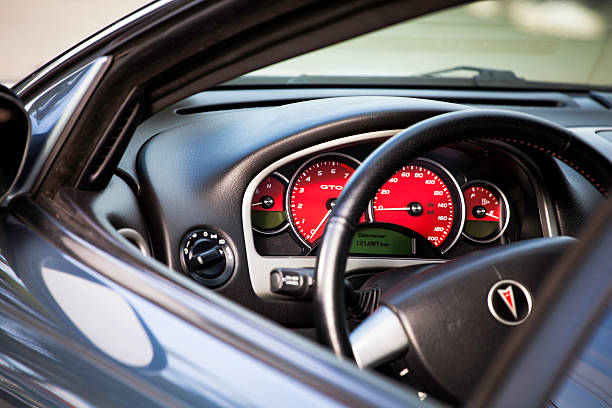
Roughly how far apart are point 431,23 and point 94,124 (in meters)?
2.52

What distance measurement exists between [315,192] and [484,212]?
0.57 metres

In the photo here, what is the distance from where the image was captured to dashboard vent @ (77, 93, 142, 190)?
135 cm

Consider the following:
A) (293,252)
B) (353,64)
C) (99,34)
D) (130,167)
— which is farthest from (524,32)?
(99,34)

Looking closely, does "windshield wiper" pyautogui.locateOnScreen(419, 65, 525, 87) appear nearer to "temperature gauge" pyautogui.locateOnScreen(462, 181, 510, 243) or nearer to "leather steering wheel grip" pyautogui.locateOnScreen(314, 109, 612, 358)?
"temperature gauge" pyautogui.locateOnScreen(462, 181, 510, 243)

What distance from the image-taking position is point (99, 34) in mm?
1367

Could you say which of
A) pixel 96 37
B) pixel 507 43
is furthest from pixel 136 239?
pixel 507 43

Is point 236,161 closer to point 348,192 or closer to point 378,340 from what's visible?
point 348,192

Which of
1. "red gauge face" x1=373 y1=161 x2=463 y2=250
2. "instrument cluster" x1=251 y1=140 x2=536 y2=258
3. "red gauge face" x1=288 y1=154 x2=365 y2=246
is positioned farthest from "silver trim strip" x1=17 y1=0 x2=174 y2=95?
"red gauge face" x1=373 y1=161 x2=463 y2=250

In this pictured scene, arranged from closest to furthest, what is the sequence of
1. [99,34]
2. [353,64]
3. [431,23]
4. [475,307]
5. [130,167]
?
[475,307], [99,34], [130,167], [353,64], [431,23]

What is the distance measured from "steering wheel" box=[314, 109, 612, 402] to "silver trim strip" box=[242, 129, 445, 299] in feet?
2.16

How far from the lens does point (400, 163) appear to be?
1366mm

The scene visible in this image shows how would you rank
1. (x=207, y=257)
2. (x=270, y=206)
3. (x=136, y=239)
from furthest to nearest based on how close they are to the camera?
(x=270, y=206)
(x=207, y=257)
(x=136, y=239)

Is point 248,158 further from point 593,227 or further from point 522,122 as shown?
point 593,227

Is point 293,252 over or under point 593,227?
over
